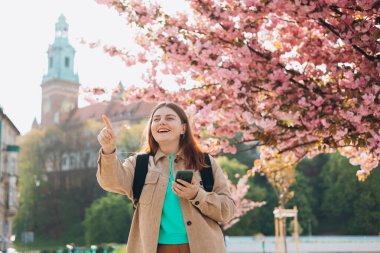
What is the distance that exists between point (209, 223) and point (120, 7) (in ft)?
14.0

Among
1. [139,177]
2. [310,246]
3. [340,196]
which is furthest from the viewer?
[340,196]

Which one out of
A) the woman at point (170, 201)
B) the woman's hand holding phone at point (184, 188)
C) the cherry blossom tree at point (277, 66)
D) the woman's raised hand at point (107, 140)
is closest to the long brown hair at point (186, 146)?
the woman at point (170, 201)

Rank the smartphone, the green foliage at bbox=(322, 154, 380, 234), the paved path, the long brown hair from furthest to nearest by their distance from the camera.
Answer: the green foliage at bbox=(322, 154, 380, 234) < the paved path < the long brown hair < the smartphone

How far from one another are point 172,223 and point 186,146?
22.1 inches

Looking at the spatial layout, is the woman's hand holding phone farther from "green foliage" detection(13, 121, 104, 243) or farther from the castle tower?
the castle tower

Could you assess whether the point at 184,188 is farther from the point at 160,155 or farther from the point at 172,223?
the point at 160,155

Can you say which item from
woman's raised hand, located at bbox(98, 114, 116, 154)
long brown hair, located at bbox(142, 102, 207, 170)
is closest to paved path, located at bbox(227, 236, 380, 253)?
long brown hair, located at bbox(142, 102, 207, 170)

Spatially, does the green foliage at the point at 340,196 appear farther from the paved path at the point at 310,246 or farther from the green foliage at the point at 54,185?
the green foliage at the point at 54,185

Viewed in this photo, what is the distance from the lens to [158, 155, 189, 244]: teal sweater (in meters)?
3.29

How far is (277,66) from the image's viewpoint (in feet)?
21.2

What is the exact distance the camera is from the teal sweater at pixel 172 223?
3291 millimetres

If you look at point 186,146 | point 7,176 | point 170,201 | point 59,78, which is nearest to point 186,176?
point 170,201

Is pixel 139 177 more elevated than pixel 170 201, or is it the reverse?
pixel 139 177

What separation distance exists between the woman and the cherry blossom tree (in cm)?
278
